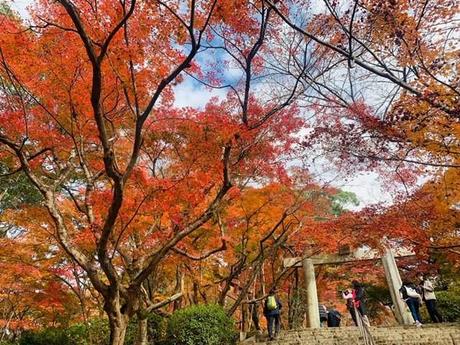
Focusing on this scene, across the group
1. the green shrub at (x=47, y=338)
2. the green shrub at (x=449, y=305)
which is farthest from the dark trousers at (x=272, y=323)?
the green shrub at (x=449, y=305)

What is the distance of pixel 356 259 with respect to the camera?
46.6 feet

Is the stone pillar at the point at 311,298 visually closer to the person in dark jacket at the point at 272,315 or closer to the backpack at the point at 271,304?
the person in dark jacket at the point at 272,315

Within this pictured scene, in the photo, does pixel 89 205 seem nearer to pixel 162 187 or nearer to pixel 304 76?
pixel 162 187

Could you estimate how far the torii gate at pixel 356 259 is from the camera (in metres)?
13.3

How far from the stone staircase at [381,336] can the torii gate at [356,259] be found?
3231 millimetres

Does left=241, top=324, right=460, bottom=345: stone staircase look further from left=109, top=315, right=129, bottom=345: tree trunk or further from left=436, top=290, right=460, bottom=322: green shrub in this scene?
left=436, top=290, right=460, bottom=322: green shrub

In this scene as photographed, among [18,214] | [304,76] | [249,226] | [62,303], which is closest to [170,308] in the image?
[62,303]

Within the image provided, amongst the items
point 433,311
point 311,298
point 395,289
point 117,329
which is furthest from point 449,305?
point 117,329

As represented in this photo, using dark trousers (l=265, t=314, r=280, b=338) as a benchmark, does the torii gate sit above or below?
above

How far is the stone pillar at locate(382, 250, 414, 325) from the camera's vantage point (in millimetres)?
13201

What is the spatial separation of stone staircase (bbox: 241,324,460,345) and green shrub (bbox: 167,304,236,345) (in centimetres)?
69

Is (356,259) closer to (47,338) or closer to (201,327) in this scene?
(201,327)

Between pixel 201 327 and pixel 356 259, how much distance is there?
7.52 m

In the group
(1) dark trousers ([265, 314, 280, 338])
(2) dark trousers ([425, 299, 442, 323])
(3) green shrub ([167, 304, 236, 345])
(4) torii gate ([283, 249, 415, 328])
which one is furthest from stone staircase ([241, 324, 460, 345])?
(4) torii gate ([283, 249, 415, 328])
